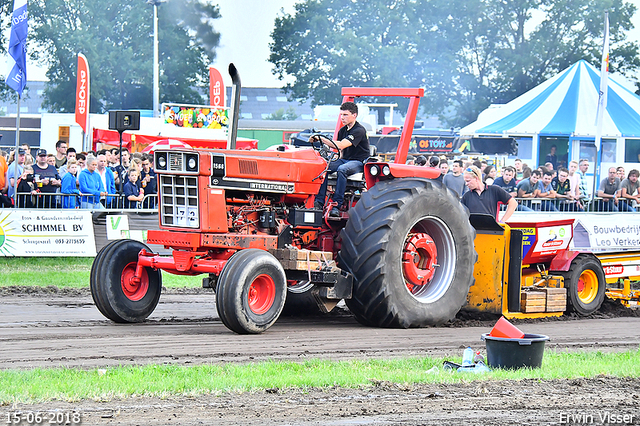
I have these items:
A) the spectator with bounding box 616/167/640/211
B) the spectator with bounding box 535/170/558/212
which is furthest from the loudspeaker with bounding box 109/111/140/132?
the spectator with bounding box 616/167/640/211

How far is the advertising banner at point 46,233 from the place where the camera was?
14398 mm

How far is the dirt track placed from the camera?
5207 mm

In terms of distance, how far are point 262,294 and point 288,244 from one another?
866mm

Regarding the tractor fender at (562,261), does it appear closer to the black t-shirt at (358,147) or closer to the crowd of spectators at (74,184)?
the black t-shirt at (358,147)

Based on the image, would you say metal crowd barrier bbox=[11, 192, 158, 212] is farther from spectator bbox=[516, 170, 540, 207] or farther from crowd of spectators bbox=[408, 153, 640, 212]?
spectator bbox=[516, 170, 540, 207]

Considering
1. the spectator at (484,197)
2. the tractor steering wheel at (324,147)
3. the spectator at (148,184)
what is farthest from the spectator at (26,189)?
the spectator at (484,197)

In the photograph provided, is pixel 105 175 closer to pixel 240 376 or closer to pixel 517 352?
pixel 240 376

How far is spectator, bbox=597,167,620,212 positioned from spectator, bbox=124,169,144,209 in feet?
29.1

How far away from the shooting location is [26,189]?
14969 mm

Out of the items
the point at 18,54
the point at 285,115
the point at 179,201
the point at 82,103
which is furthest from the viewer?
the point at 285,115

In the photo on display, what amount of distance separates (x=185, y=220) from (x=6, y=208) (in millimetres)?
6897

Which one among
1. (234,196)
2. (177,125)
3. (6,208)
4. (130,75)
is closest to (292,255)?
(234,196)

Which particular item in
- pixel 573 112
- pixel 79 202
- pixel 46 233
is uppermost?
pixel 573 112

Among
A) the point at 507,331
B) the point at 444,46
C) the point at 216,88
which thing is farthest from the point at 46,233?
the point at 444,46
